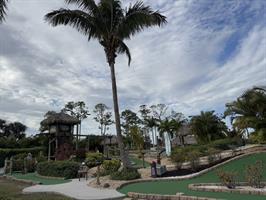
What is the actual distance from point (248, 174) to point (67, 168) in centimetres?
1123

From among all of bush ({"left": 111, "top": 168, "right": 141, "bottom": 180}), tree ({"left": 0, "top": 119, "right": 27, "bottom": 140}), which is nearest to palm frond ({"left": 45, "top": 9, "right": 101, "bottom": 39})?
bush ({"left": 111, "top": 168, "right": 141, "bottom": 180})

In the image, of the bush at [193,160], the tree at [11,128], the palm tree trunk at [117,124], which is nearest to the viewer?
the palm tree trunk at [117,124]

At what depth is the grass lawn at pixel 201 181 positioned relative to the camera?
24.8 ft

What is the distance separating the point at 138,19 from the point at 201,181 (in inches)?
318

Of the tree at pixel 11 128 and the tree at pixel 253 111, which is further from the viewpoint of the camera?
the tree at pixel 11 128

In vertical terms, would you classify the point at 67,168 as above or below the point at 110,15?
below

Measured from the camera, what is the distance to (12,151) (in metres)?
31.9

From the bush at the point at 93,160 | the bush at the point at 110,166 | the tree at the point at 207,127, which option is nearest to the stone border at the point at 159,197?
the bush at the point at 110,166

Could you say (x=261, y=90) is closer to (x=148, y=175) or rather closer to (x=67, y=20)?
(x=148, y=175)

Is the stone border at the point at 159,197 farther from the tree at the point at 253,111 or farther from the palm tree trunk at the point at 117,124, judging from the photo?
the tree at the point at 253,111

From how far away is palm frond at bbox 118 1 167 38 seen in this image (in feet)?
43.2

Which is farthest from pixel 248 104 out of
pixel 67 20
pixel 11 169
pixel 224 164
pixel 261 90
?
pixel 11 169

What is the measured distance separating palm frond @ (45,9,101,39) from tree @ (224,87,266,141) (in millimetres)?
14077

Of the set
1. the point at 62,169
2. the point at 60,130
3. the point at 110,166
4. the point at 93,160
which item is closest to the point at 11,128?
the point at 60,130
